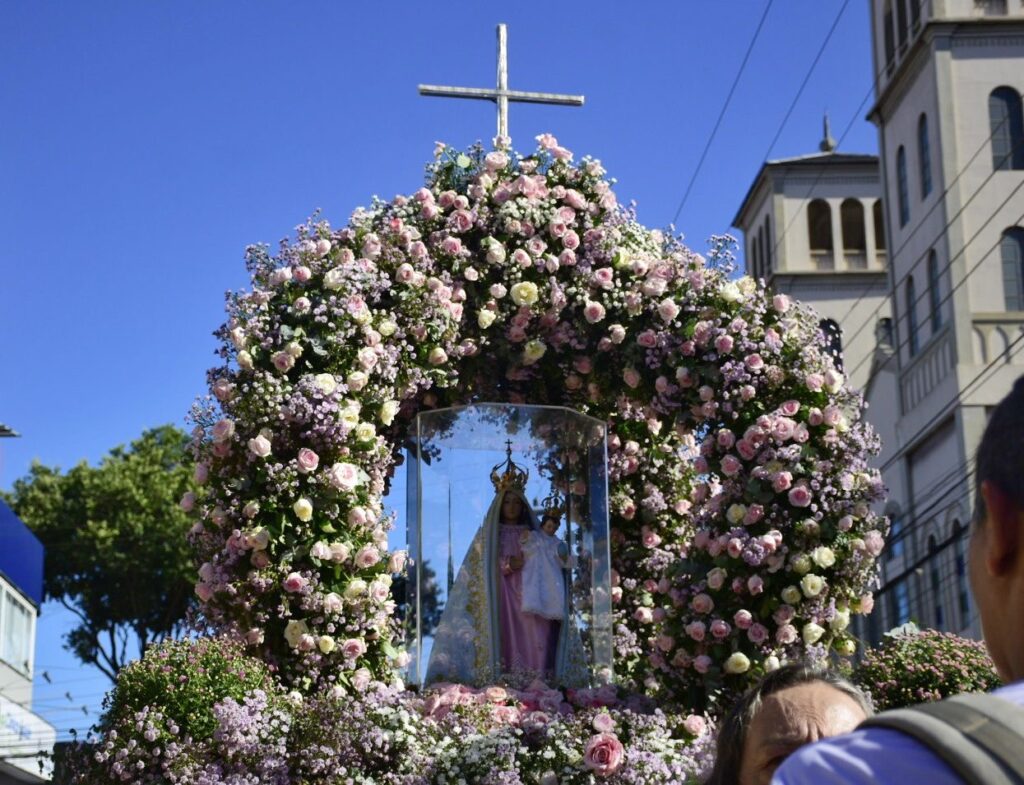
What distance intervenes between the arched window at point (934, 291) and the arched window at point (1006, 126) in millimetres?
2014

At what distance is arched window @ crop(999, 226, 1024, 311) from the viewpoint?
2896cm

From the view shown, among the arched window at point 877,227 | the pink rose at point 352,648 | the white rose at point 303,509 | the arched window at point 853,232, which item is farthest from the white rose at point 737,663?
the arched window at point 877,227

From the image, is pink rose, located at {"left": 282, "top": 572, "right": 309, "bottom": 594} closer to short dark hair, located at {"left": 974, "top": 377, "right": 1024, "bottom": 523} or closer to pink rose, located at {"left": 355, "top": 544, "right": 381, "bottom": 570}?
pink rose, located at {"left": 355, "top": 544, "right": 381, "bottom": 570}

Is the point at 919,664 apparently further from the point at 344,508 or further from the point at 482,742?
the point at 344,508

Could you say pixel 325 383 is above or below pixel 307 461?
above

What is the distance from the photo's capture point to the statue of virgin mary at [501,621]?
9500 millimetres

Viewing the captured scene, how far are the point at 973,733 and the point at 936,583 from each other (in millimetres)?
29795

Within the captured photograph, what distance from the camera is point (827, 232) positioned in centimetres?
4544

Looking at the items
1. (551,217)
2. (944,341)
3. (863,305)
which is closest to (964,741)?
(551,217)

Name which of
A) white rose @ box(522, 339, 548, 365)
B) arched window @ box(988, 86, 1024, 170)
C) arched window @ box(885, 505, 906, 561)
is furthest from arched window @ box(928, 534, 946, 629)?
white rose @ box(522, 339, 548, 365)

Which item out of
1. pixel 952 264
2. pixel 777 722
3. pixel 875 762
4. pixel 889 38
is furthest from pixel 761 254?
pixel 875 762

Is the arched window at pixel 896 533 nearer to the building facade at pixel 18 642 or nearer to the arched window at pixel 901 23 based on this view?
the arched window at pixel 901 23

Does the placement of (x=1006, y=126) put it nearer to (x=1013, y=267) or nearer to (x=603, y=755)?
(x=1013, y=267)

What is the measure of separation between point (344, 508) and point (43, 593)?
29700 millimetres
